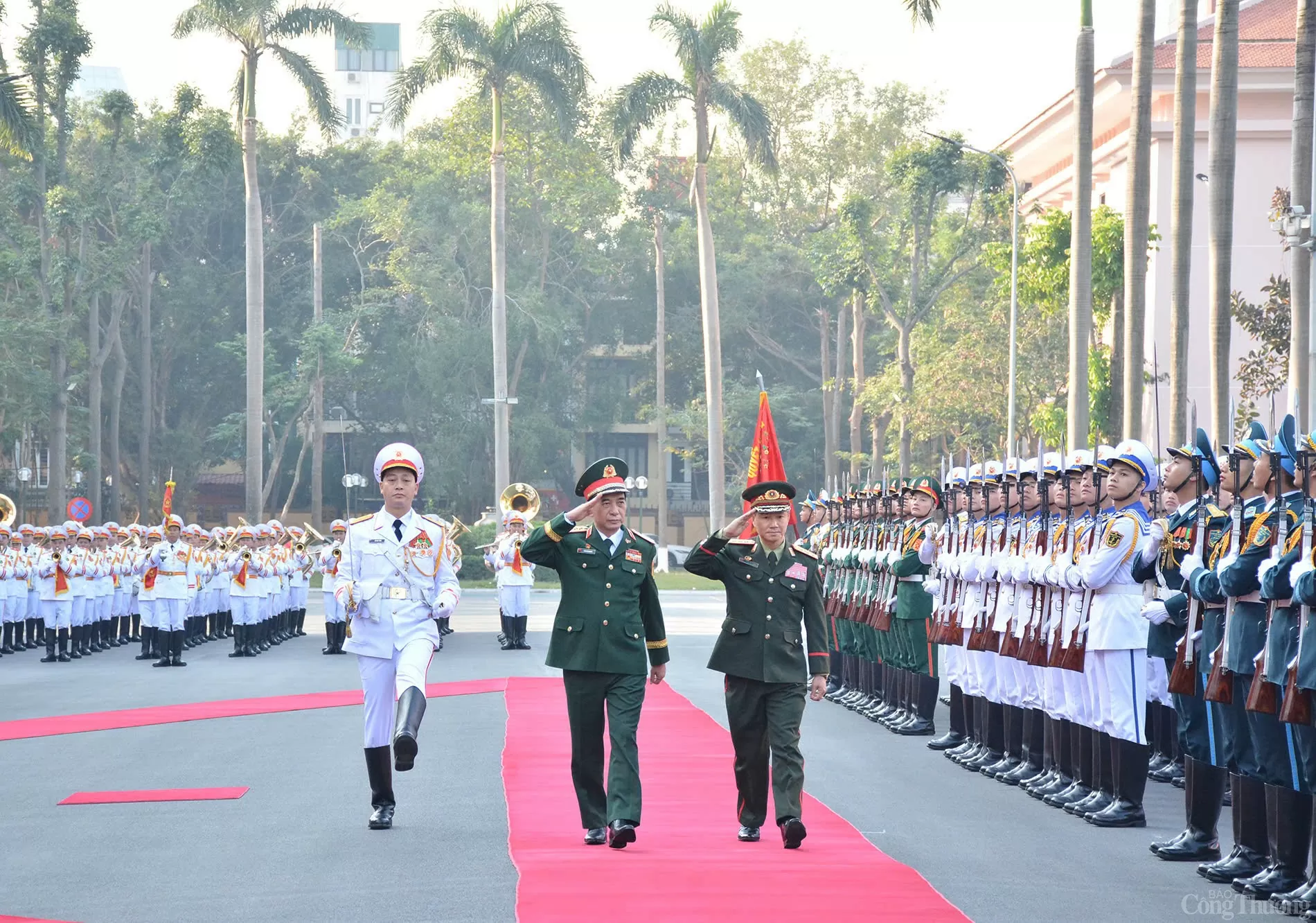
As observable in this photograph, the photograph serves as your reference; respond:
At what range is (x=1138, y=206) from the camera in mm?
23500

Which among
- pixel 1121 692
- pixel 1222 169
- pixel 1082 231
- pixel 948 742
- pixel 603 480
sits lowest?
pixel 948 742

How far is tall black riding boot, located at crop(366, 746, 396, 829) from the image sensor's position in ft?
32.6

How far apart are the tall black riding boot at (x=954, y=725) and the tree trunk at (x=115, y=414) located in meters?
46.6

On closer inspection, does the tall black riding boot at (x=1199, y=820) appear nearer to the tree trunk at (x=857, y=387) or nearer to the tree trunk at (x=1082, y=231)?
the tree trunk at (x=1082, y=231)

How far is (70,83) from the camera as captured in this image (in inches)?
1905

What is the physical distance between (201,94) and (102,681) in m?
32.8

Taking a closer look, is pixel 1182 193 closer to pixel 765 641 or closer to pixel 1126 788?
pixel 1126 788

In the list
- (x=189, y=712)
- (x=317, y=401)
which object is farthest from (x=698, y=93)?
(x=189, y=712)

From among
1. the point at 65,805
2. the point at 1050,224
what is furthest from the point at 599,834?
the point at 1050,224

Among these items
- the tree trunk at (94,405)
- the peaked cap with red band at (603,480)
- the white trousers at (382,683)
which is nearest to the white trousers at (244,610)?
the white trousers at (382,683)

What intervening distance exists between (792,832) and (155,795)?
14.4ft

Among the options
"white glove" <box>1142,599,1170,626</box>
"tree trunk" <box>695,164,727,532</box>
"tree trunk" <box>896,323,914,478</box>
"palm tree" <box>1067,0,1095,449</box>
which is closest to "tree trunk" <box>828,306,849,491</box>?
"tree trunk" <box>896,323,914,478</box>

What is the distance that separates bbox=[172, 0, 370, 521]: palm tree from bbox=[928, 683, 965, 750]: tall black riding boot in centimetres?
3153

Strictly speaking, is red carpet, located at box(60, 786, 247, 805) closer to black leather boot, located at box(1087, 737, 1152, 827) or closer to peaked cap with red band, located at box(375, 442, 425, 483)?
peaked cap with red band, located at box(375, 442, 425, 483)
